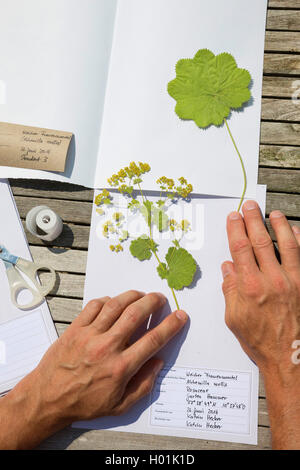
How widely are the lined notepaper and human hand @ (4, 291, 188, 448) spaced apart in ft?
0.21

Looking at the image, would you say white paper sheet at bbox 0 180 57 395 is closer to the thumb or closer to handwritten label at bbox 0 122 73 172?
handwritten label at bbox 0 122 73 172

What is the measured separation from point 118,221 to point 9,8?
746mm

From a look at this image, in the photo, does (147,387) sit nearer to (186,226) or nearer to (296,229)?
(186,226)

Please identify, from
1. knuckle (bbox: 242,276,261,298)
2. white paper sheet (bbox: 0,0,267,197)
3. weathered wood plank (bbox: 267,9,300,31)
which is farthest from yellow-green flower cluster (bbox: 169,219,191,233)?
weathered wood plank (bbox: 267,9,300,31)

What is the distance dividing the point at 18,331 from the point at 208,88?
0.86 m

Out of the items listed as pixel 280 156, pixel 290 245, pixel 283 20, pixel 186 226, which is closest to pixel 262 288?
pixel 290 245

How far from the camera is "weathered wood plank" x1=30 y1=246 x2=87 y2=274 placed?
3.28ft

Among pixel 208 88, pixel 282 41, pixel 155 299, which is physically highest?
pixel 282 41

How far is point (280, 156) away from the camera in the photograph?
3.22ft

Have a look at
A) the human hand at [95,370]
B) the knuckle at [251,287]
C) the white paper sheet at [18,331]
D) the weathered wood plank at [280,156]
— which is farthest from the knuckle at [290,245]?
the white paper sheet at [18,331]

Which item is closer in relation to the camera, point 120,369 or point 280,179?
point 120,369

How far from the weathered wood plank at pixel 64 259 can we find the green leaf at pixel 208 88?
0.49 m

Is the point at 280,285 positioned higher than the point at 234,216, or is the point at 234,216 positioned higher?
the point at 234,216
